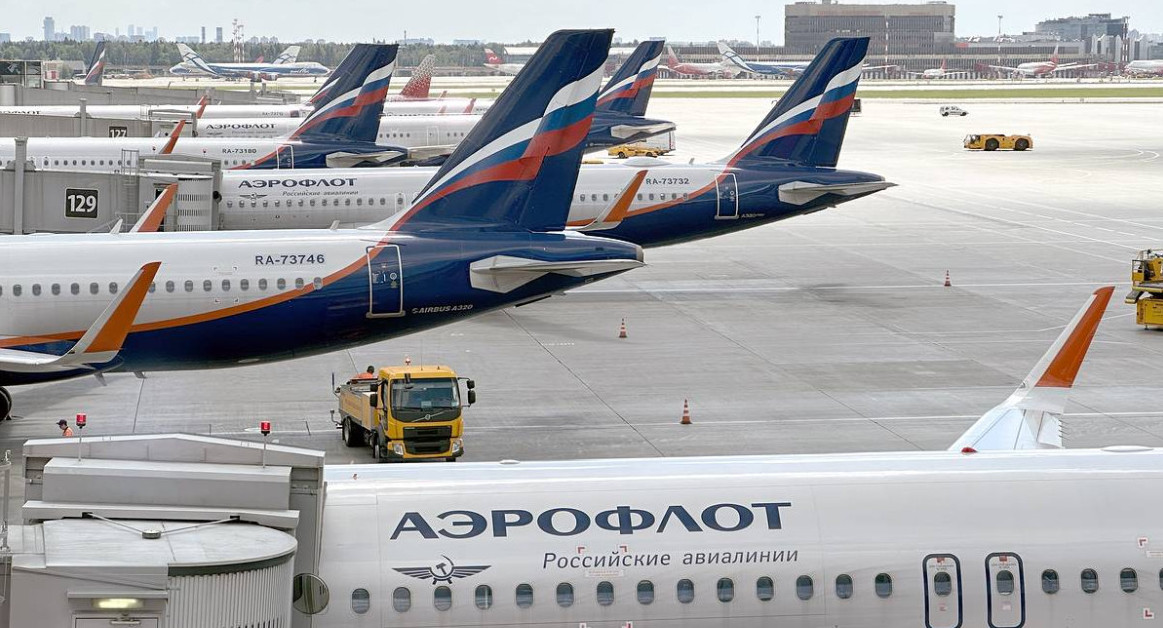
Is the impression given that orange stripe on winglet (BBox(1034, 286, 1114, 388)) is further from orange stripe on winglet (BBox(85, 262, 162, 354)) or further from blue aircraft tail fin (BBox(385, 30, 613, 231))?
orange stripe on winglet (BBox(85, 262, 162, 354))

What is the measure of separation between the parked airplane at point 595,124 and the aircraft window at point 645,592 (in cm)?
5393

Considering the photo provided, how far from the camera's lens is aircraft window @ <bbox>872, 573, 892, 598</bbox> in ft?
43.8

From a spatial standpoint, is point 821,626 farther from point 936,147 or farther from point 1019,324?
point 936,147

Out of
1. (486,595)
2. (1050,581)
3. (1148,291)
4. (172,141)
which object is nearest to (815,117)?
(1148,291)

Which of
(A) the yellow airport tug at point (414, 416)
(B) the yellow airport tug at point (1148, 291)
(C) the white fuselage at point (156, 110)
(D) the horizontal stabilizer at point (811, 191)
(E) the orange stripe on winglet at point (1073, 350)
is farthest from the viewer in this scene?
(C) the white fuselage at point (156, 110)

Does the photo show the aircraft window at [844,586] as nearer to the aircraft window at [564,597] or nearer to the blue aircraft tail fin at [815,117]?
the aircraft window at [564,597]

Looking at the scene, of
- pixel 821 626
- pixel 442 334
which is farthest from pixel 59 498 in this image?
pixel 442 334

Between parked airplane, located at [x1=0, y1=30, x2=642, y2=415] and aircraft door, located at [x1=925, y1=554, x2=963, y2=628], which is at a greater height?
parked airplane, located at [x1=0, y1=30, x2=642, y2=415]

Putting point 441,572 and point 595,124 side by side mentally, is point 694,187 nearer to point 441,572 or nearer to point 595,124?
point 441,572

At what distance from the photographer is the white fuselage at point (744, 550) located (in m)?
13.0

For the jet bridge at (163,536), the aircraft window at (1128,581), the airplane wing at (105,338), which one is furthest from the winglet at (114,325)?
the aircraft window at (1128,581)

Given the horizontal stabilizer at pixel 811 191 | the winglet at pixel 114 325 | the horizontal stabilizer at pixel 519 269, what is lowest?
the winglet at pixel 114 325

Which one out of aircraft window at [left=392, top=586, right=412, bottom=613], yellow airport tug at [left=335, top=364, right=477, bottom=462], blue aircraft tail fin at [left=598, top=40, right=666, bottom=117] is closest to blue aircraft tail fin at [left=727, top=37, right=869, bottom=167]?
yellow airport tug at [left=335, top=364, right=477, bottom=462]

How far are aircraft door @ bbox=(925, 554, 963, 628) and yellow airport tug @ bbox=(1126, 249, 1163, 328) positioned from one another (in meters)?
27.8
